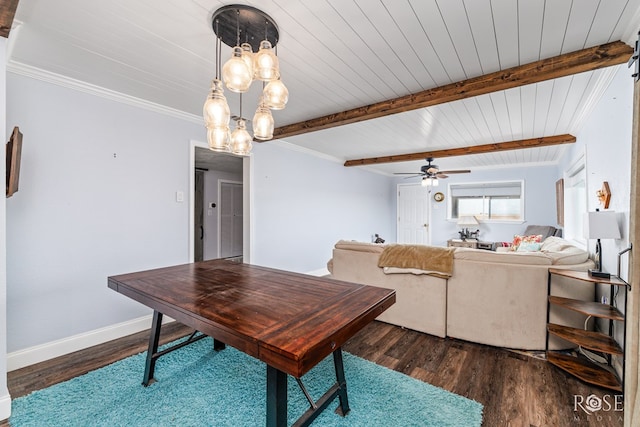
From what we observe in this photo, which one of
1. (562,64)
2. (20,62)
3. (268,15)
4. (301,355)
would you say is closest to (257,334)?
(301,355)

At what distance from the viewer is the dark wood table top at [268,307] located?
102 cm

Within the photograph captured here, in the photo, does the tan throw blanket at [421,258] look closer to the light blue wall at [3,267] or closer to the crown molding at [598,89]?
the crown molding at [598,89]

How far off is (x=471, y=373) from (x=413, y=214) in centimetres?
589

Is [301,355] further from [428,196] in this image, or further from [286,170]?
[428,196]

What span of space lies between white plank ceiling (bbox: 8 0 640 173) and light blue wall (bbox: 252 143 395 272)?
4.56 feet

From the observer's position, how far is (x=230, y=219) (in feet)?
22.6

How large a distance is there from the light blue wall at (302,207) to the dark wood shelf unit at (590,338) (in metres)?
3.33

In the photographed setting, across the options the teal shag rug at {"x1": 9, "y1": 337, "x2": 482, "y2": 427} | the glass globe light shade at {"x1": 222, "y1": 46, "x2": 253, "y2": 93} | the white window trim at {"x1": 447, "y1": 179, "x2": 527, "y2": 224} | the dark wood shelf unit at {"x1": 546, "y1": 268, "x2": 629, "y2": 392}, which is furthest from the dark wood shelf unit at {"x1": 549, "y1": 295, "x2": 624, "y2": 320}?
the white window trim at {"x1": 447, "y1": 179, "x2": 527, "y2": 224}

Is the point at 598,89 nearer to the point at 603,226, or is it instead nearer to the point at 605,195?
the point at 605,195

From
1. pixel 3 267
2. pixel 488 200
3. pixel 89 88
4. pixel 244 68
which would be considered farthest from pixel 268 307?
pixel 488 200

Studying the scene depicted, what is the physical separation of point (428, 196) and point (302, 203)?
406 centimetres

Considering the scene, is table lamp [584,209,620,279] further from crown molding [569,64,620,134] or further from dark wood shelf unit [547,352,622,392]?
crown molding [569,64,620,134]

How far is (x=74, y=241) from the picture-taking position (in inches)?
95.6

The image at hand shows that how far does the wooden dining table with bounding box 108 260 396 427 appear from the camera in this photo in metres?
1.03
